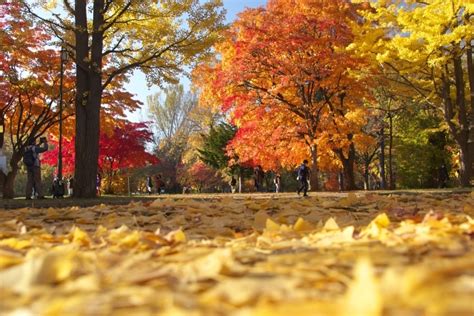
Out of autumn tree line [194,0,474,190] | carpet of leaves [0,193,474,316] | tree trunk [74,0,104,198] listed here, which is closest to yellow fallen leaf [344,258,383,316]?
carpet of leaves [0,193,474,316]

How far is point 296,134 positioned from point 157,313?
51.3ft

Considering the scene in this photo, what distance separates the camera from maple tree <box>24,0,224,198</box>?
10938 millimetres

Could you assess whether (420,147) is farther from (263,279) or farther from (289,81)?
(263,279)

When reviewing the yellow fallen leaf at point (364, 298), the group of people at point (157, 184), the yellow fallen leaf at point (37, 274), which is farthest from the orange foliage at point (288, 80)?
the yellow fallen leaf at point (364, 298)

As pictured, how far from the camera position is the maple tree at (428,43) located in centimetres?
1169

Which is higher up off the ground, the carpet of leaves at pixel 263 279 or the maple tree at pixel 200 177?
the maple tree at pixel 200 177

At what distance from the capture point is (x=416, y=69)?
45.3 feet

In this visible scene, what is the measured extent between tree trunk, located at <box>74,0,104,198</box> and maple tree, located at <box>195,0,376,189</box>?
423 centimetres

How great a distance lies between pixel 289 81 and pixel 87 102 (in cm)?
669

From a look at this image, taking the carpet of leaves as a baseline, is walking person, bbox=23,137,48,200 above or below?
above

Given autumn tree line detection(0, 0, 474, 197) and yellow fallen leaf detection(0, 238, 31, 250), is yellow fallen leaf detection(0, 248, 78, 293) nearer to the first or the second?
yellow fallen leaf detection(0, 238, 31, 250)

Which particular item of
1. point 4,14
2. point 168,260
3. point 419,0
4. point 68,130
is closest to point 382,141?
point 419,0

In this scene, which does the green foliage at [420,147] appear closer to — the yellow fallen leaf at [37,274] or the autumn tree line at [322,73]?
the autumn tree line at [322,73]

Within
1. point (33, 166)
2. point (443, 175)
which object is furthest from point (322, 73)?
point (443, 175)
